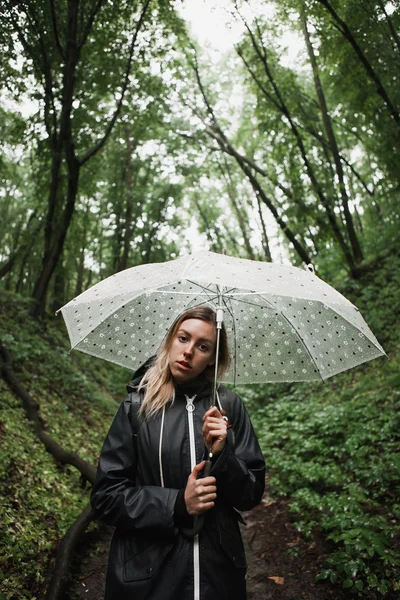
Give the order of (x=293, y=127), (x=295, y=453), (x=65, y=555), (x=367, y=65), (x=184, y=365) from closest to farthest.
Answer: (x=184, y=365) → (x=65, y=555) → (x=295, y=453) → (x=367, y=65) → (x=293, y=127)

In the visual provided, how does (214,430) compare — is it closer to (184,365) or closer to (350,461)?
(184,365)

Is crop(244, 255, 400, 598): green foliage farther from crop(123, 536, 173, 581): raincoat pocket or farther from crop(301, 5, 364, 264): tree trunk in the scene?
crop(301, 5, 364, 264): tree trunk

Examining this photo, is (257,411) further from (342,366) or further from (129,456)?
(129,456)

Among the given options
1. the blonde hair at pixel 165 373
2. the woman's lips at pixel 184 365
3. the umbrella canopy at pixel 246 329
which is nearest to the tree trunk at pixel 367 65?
the umbrella canopy at pixel 246 329

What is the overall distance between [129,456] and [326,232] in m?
10.9

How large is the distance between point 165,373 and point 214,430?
473 mm

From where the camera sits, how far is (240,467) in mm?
1874

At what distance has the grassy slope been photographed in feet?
11.8

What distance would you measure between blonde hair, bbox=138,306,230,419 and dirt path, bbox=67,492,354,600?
2.53 metres

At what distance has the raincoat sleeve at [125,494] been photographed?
5.81ft

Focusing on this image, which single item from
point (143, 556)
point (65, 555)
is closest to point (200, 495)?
point (143, 556)

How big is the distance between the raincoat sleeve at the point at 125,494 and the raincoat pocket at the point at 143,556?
9 cm

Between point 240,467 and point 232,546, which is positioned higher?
point 240,467

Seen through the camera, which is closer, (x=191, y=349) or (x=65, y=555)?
(x=191, y=349)
